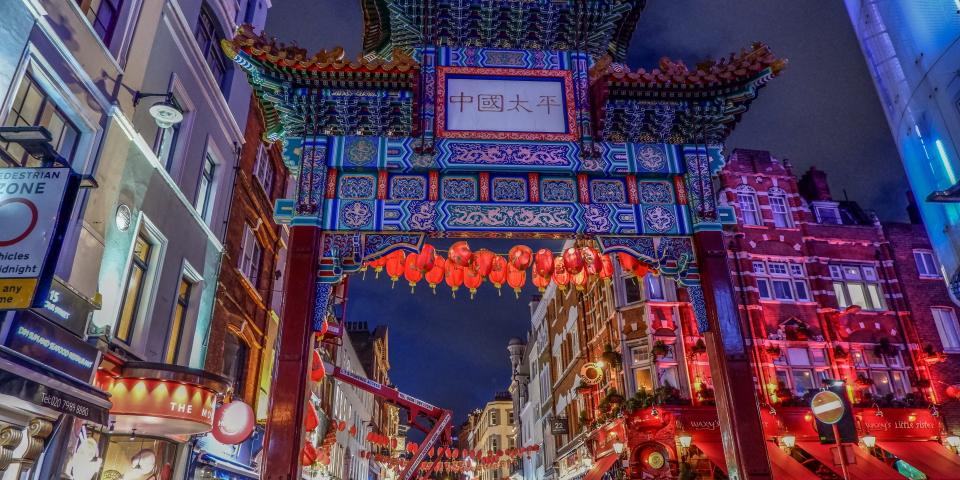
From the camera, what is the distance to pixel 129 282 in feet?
40.4

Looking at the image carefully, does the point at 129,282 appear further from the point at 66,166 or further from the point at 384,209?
the point at 384,209

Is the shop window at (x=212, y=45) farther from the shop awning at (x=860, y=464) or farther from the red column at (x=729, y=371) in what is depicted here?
the shop awning at (x=860, y=464)

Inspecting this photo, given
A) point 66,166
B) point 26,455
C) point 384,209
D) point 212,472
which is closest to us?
point 66,166

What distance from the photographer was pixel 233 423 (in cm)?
1203

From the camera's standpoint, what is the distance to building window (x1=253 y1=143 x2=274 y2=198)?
66.0 ft

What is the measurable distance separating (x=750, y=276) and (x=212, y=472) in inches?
891

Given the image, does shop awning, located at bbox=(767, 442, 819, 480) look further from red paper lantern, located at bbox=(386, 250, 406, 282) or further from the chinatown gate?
red paper lantern, located at bbox=(386, 250, 406, 282)

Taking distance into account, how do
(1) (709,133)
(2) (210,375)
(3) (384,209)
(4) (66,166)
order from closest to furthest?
(4) (66,166)
(3) (384,209)
(1) (709,133)
(2) (210,375)

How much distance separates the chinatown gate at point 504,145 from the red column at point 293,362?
37 millimetres

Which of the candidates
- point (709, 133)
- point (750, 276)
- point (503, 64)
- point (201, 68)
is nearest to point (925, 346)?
point (750, 276)

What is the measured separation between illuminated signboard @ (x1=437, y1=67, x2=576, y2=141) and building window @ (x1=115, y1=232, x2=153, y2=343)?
7519 millimetres

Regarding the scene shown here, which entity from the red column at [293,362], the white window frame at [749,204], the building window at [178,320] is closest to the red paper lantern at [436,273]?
the red column at [293,362]

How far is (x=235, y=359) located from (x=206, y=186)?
5655 mm

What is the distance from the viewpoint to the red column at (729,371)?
8.21 metres
